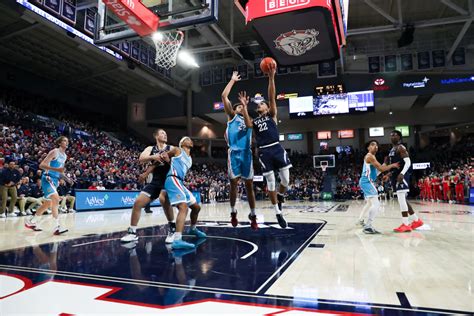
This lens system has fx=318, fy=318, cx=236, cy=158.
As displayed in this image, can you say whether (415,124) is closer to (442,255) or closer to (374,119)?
(374,119)

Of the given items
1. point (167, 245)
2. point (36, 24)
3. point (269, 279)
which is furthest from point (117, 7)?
point (36, 24)

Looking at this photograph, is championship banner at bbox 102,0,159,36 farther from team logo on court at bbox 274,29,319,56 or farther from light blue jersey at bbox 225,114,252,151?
light blue jersey at bbox 225,114,252,151

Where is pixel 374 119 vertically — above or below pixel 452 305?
above

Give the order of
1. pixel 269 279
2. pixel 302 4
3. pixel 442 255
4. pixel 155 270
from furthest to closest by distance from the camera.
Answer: pixel 302 4 < pixel 442 255 < pixel 155 270 < pixel 269 279

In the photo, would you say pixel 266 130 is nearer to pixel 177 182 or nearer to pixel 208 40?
pixel 177 182

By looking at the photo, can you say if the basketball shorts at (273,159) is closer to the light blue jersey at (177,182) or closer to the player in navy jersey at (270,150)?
the player in navy jersey at (270,150)

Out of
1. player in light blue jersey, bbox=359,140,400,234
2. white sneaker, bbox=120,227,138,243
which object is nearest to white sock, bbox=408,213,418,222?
player in light blue jersey, bbox=359,140,400,234

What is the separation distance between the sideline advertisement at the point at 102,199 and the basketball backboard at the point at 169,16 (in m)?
6.66

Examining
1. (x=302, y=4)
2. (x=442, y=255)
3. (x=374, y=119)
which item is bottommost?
(x=442, y=255)

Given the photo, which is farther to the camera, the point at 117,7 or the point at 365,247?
the point at 117,7

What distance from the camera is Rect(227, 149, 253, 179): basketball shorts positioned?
16.8ft

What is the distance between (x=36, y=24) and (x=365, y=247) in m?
18.1

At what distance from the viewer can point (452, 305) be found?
2.11 meters

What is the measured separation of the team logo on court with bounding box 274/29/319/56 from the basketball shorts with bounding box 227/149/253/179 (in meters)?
3.23
